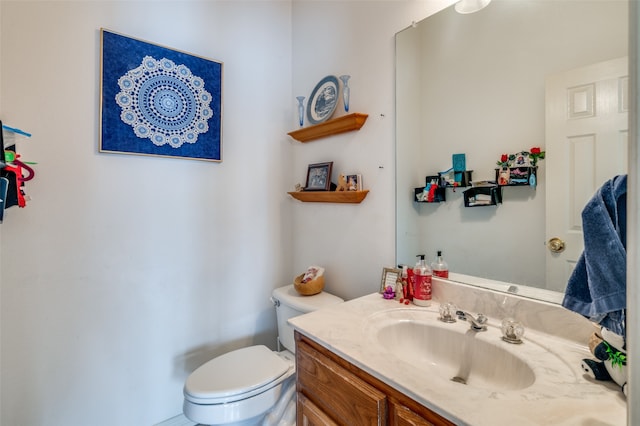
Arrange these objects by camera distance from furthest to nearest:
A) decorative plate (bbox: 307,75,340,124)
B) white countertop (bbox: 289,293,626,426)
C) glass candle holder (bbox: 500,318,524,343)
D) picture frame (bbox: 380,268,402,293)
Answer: decorative plate (bbox: 307,75,340,124) < picture frame (bbox: 380,268,402,293) < glass candle holder (bbox: 500,318,524,343) < white countertop (bbox: 289,293,626,426)

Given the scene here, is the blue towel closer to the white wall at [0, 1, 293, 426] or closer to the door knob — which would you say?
the door knob

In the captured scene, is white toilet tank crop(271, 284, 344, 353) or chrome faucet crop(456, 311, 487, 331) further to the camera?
white toilet tank crop(271, 284, 344, 353)

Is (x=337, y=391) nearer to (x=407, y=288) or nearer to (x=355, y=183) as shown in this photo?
(x=407, y=288)

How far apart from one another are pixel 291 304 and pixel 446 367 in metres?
0.78

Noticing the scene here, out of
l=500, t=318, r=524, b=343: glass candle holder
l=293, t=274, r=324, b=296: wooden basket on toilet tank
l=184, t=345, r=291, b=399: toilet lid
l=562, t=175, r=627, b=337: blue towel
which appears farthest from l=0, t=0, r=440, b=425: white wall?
l=562, t=175, r=627, b=337: blue towel

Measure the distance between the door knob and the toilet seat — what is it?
113 cm

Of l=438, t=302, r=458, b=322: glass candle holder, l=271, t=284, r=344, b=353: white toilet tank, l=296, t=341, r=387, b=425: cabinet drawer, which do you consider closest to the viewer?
l=296, t=341, r=387, b=425: cabinet drawer

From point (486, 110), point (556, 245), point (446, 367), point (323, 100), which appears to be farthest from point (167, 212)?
point (556, 245)

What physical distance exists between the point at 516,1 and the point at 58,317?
2.16 meters

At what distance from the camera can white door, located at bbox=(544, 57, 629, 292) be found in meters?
0.80

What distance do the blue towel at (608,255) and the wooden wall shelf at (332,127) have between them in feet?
3.23

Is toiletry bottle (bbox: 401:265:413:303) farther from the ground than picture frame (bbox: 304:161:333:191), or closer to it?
closer to it

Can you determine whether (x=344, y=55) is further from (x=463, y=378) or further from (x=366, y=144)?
(x=463, y=378)

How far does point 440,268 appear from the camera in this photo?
1.20 m
